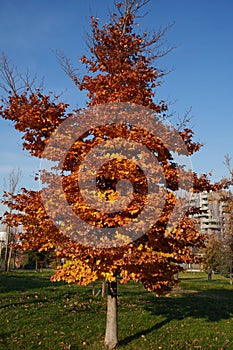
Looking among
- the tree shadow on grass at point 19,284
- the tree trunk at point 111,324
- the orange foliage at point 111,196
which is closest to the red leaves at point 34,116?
the orange foliage at point 111,196

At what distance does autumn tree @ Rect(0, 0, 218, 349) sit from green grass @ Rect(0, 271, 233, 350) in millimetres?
1355

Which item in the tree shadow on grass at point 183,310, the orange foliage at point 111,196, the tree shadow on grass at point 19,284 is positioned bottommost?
the tree shadow on grass at point 183,310

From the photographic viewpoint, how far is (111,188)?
880 cm

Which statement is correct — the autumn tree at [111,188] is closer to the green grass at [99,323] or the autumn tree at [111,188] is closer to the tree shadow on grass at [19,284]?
the green grass at [99,323]

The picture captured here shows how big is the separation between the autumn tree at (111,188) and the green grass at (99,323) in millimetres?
1355

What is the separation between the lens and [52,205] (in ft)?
25.2

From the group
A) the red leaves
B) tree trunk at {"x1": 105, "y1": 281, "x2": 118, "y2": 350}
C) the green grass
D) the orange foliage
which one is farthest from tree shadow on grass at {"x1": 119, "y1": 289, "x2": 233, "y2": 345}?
the red leaves

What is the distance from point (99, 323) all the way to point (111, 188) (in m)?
5.53

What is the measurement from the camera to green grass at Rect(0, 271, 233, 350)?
9.76m

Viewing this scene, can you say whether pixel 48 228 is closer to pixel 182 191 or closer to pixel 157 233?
pixel 157 233

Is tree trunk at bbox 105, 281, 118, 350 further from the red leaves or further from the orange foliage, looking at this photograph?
the red leaves

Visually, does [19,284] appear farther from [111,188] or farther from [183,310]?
[111,188]

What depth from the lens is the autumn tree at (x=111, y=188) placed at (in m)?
7.48

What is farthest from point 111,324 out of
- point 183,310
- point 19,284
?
point 19,284
